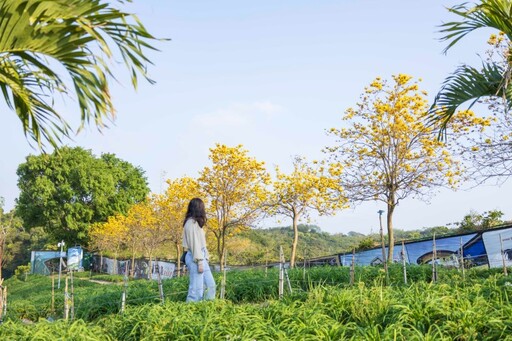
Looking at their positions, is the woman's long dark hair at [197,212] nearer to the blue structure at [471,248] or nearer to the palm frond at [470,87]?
the palm frond at [470,87]

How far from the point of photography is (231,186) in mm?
21047

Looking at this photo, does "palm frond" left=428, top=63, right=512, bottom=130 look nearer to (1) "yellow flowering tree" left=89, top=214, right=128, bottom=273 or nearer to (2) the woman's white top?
(2) the woman's white top

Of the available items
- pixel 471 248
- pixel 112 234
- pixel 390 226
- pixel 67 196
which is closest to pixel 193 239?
pixel 471 248

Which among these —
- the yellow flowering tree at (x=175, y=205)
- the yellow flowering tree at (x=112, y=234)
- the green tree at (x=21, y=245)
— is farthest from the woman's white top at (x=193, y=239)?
the green tree at (x=21, y=245)

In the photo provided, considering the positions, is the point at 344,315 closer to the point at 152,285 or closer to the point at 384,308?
the point at 384,308

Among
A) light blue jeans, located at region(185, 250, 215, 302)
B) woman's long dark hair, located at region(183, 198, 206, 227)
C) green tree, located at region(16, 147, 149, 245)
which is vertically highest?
green tree, located at region(16, 147, 149, 245)

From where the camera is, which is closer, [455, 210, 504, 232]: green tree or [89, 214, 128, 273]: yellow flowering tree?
[455, 210, 504, 232]: green tree

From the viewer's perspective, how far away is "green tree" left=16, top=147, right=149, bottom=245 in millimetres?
43375

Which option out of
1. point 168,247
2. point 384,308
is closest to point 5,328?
point 384,308

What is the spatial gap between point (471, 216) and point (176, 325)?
18347 millimetres

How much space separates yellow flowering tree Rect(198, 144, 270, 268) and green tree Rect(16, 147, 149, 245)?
25.6 metres

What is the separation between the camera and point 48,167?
145ft

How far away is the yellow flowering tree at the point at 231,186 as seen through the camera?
20844mm

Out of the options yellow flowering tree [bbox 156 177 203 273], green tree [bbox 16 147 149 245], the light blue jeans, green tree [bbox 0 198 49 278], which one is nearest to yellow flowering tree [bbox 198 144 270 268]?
yellow flowering tree [bbox 156 177 203 273]
